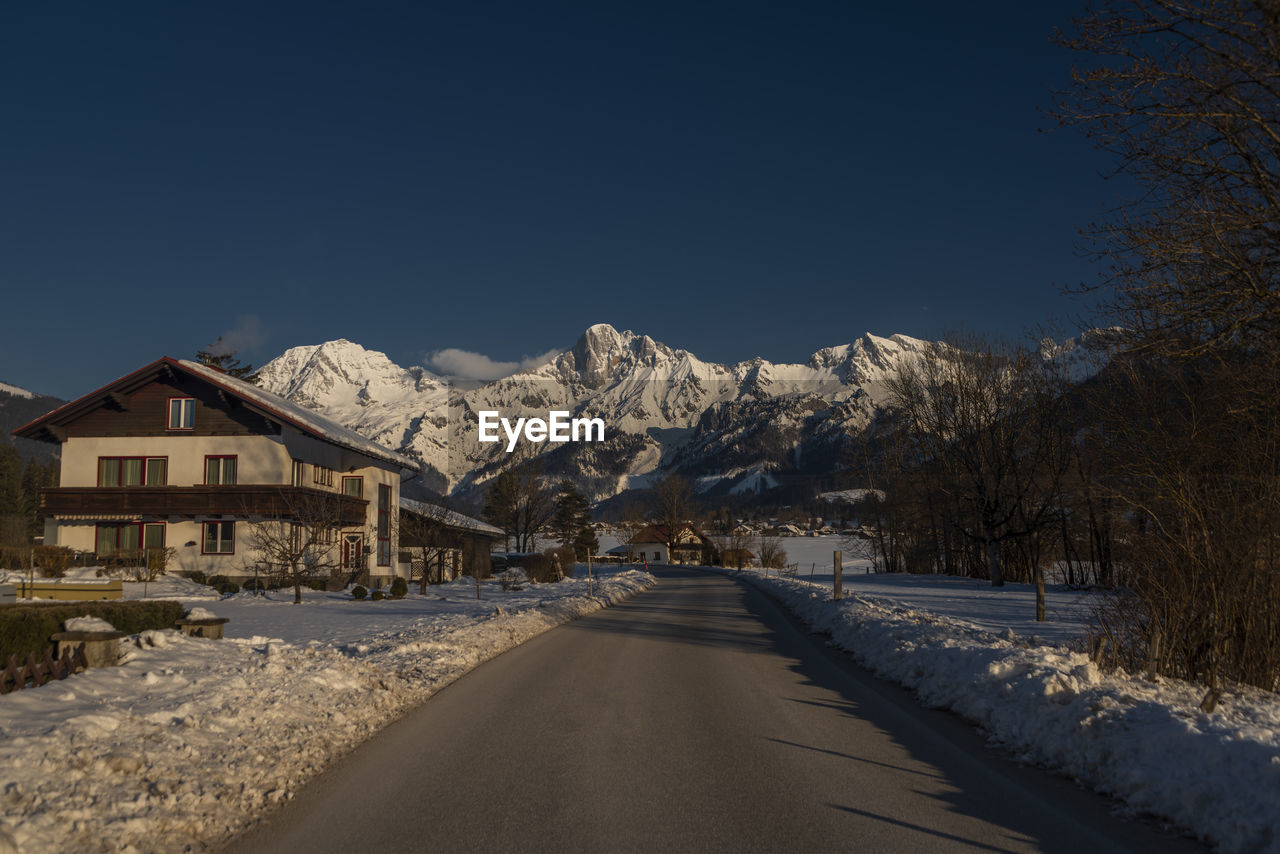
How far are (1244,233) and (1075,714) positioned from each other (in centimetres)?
719

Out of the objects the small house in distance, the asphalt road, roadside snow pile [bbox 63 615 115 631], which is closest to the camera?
the asphalt road

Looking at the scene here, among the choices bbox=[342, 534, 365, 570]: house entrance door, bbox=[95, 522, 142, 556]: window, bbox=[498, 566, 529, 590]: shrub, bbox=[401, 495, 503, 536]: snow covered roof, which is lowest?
bbox=[498, 566, 529, 590]: shrub

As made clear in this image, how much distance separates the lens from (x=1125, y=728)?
279 inches

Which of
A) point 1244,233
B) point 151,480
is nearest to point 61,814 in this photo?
point 1244,233

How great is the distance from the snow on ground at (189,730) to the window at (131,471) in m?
29.2

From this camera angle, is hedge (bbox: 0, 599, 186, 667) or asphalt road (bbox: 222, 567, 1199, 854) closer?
asphalt road (bbox: 222, 567, 1199, 854)

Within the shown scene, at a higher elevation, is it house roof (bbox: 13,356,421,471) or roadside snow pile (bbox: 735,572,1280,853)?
house roof (bbox: 13,356,421,471)

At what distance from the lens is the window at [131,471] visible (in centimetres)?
3984

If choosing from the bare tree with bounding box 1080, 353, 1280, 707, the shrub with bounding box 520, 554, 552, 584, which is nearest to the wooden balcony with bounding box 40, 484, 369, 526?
the shrub with bounding box 520, 554, 552, 584

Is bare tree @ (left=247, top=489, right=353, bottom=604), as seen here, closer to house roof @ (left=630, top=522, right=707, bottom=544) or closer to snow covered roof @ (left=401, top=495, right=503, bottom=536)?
snow covered roof @ (left=401, top=495, right=503, bottom=536)

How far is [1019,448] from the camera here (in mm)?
40688

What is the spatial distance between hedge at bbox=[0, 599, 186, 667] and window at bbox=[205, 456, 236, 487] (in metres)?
27.4

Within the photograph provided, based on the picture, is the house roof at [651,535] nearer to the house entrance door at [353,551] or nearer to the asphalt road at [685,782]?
the house entrance door at [353,551]

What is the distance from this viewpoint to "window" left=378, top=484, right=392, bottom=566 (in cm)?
4806
